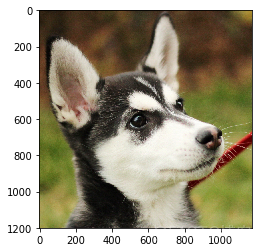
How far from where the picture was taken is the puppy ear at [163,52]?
409 centimetres

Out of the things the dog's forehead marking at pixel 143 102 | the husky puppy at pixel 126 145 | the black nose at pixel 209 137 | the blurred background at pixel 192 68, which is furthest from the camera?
the blurred background at pixel 192 68

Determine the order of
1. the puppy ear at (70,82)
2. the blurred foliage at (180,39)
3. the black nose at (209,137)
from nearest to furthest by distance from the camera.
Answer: the black nose at (209,137), the puppy ear at (70,82), the blurred foliage at (180,39)

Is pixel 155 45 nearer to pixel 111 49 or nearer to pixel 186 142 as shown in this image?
pixel 186 142

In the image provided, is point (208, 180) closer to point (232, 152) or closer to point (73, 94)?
point (232, 152)

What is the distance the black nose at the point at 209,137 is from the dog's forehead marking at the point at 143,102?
60 cm

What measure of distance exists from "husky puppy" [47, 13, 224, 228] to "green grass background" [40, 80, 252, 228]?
138 centimetres

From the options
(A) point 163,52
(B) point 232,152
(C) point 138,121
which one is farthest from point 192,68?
(C) point 138,121

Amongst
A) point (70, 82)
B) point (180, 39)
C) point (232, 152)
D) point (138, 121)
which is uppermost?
point (180, 39)

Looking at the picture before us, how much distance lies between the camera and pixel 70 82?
3.66m

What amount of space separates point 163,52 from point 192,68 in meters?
6.53

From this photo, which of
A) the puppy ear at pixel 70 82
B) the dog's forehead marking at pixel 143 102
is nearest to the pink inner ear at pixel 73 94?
the puppy ear at pixel 70 82

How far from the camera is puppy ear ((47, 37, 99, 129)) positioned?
336 cm

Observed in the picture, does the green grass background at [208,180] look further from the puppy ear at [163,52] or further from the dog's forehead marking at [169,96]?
the dog's forehead marking at [169,96]

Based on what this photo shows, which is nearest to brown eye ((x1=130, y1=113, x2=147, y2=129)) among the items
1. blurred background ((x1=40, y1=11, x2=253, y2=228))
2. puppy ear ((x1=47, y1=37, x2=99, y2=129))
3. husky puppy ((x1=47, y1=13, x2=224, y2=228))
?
husky puppy ((x1=47, y1=13, x2=224, y2=228))
